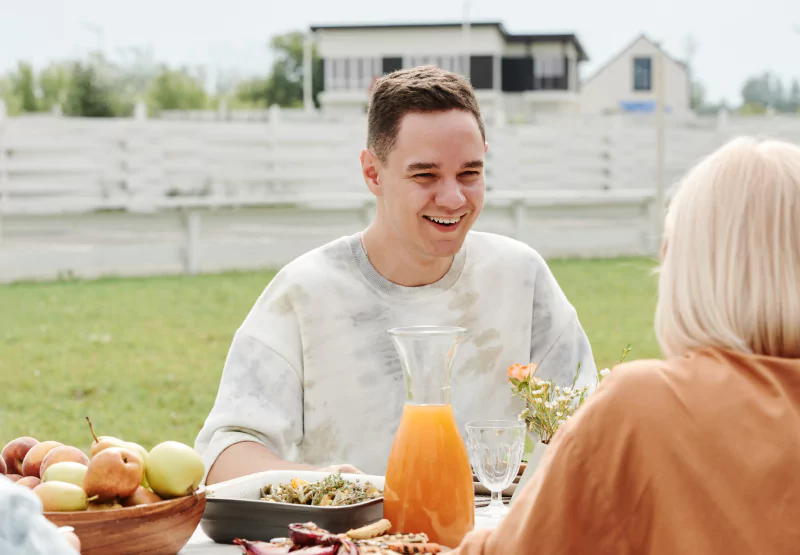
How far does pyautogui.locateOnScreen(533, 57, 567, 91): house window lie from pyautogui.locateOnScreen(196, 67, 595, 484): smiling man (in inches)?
2437

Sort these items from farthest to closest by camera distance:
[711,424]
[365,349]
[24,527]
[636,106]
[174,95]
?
[174,95]
[636,106]
[365,349]
[711,424]
[24,527]

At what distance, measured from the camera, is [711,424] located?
4.12 ft

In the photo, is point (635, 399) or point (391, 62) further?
point (391, 62)

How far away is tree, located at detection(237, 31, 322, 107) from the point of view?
7660 cm

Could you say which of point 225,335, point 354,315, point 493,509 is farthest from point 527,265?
point 225,335

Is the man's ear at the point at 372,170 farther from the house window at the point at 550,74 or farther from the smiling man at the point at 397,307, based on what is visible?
the house window at the point at 550,74

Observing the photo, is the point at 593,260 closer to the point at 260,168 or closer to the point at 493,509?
the point at 260,168

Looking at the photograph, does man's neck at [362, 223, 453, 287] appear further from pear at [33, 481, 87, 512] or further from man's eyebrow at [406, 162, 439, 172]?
pear at [33, 481, 87, 512]

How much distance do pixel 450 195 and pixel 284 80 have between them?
77.3 metres

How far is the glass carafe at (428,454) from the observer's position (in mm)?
1585

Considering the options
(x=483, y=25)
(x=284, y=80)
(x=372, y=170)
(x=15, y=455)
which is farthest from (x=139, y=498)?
(x=284, y=80)

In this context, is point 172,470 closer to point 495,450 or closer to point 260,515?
point 260,515

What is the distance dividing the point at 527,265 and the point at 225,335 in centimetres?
741

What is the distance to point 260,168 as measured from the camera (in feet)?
54.6
